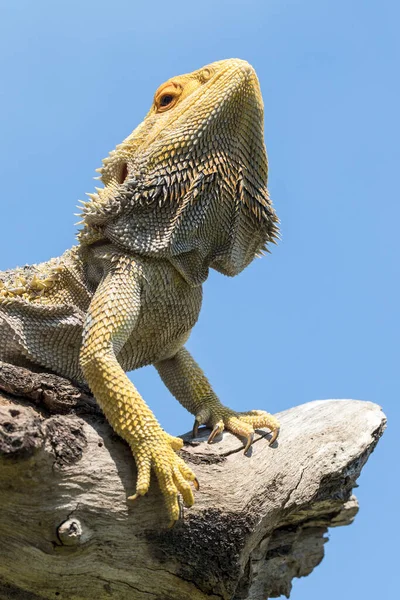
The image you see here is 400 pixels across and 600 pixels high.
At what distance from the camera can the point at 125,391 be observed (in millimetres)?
4750

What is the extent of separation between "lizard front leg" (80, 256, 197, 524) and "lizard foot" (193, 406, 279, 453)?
0.88 m

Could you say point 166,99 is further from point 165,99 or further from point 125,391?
point 125,391

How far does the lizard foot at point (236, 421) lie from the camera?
564 centimetres

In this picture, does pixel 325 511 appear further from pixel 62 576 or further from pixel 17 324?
pixel 17 324

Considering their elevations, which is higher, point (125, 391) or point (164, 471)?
point (125, 391)

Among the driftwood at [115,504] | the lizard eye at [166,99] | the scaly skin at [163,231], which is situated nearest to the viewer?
the driftwood at [115,504]

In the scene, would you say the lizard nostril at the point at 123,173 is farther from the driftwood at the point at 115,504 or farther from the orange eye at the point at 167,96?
the driftwood at the point at 115,504

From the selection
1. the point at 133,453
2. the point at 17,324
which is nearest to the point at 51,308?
the point at 17,324

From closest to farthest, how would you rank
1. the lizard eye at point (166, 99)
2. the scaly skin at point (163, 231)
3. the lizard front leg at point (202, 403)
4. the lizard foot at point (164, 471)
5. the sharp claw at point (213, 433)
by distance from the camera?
1. the lizard foot at point (164, 471)
2. the scaly skin at point (163, 231)
3. the sharp claw at point (213, 433)
4. the lizard front leg at point (202, 403)
5. the lizard eye at point (166, 99)

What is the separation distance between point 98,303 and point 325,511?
286cm

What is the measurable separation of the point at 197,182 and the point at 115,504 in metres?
2.34

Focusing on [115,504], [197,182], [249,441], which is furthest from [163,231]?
[115,504]

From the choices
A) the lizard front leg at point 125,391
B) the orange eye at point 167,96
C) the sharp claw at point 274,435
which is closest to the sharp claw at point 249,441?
the sharp claw at point 274,435

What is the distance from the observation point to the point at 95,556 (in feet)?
15.2
